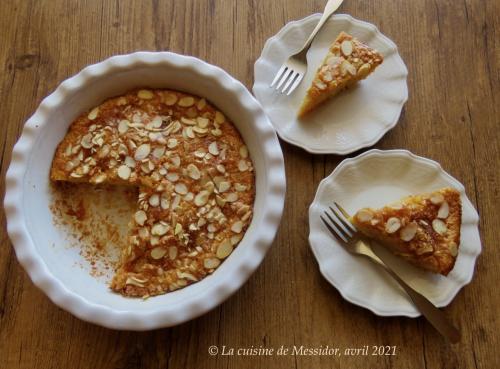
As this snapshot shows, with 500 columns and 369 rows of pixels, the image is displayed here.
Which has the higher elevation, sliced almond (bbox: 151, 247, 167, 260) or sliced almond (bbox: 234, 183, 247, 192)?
sliced almond (bbox: 234, 183, 247, 192)

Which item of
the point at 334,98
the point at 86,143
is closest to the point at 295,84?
the point at 334,98

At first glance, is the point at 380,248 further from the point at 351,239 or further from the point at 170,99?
the point at 170,99

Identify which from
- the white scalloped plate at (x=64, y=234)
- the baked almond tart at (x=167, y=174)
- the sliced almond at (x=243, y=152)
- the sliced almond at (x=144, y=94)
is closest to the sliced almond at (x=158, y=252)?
the baked almond tart at (x=167, y=174)

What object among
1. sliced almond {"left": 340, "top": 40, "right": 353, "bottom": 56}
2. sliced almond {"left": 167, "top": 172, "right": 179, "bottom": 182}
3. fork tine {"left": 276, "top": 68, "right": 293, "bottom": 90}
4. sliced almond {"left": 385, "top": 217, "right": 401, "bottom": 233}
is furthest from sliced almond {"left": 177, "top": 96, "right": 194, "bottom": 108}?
sliced almond {"left": 385, "top": 217, "right": 401, "bottom": 233}

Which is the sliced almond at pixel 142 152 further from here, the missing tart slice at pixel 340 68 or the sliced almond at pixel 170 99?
the missing tart slice at pixel 340 68

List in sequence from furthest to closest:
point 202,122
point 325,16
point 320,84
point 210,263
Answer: point 325,16 → point 320,84 → point 202,122 → point 210,263

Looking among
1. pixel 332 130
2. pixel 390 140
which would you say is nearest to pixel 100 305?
pixel 332 130

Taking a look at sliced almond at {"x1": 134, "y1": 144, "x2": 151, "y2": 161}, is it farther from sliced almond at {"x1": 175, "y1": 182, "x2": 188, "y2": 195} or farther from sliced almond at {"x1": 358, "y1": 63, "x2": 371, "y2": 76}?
sliced almond at {"x1": 358, "y1": 63, "x2": 371, "y2": 76}
